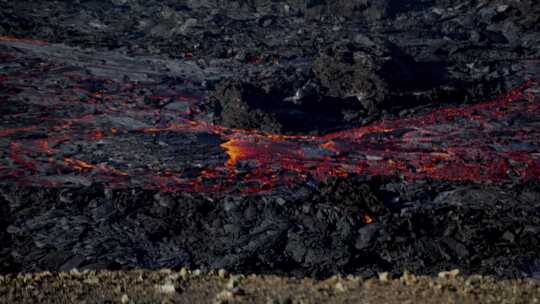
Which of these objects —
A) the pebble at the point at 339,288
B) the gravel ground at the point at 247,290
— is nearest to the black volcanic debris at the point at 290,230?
the gravel ground at the point at 247,290

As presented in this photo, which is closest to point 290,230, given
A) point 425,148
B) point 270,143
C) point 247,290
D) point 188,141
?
point 270,143

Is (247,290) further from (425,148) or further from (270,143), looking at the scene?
(425,148)

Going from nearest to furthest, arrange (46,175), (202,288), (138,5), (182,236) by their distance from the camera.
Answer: (202,288) → (182,236) → (46,175) → (138,5)

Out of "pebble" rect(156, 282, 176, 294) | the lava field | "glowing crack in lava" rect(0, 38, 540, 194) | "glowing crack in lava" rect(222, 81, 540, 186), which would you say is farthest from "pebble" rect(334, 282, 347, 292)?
A: "glowing crack in lava" rect(222, 81, 540, 186)

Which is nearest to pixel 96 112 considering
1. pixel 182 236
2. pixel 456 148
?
pixel 182 236

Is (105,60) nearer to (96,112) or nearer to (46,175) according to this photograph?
(96,112)

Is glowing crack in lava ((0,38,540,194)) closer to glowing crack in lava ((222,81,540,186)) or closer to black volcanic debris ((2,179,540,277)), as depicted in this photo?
glowing crack in lava ((222,81,540,186))

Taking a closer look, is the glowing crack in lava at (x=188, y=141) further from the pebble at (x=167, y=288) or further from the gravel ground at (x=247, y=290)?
the pebble at (x=167, y=288)
